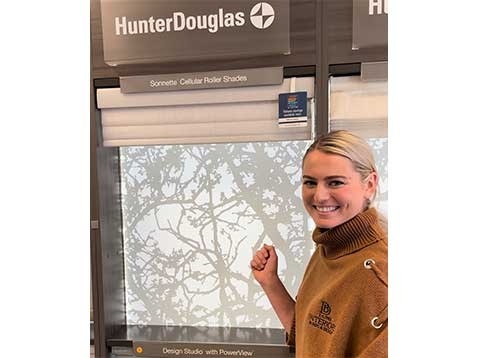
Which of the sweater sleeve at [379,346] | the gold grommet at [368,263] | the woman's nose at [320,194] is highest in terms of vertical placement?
the woman's nose at [320,194]

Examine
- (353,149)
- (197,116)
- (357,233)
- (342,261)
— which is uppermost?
(197,116)

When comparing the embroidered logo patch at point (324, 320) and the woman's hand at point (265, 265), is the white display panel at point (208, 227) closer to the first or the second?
the woman's hand at point (265, 265)

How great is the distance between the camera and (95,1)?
6.48 feet

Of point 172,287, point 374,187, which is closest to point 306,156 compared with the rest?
point 374,187

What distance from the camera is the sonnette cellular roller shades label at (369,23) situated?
178 cm

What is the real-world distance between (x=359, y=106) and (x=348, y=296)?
0.77m

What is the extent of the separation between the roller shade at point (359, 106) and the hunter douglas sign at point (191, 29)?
0.28 meters

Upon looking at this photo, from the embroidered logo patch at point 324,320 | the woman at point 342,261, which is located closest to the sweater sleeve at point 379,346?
the woman at point 342,261

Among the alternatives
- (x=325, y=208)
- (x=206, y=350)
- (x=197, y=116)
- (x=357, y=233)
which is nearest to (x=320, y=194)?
(x=325, y=208)

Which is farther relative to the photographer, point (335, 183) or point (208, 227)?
point (208, 227)

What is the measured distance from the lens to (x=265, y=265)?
2146mm

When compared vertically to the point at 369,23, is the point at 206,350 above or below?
below

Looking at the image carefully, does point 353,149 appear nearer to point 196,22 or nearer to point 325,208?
point 325,208

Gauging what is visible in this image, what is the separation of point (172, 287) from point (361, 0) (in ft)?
5.20
